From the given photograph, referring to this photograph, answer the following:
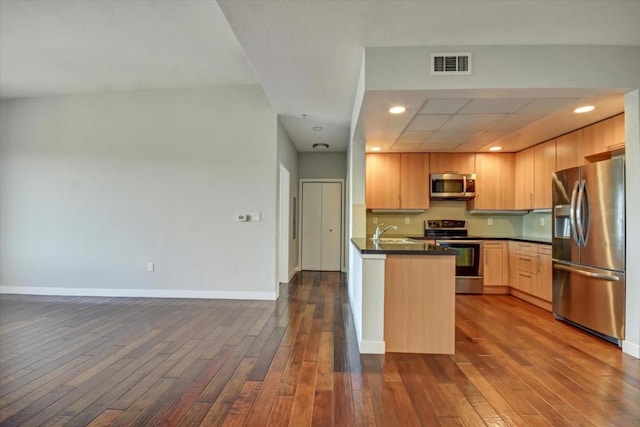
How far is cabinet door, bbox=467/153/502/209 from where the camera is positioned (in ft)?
16.4

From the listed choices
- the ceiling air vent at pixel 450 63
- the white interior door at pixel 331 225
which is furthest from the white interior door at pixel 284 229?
the ceiling air vent at pixel 450 63

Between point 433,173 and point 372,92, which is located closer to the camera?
point 372,92

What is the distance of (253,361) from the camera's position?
2449 millimetres

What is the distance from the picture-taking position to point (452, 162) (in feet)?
16.6

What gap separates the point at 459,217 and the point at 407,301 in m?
3.14

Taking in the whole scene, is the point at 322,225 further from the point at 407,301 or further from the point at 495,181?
the point at 407,301

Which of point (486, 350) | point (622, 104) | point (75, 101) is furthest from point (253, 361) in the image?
point (75, 101)

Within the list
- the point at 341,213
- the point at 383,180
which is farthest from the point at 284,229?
the point at 383,180

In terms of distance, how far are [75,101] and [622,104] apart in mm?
6525

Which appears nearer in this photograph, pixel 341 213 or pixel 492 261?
pixel 492 261

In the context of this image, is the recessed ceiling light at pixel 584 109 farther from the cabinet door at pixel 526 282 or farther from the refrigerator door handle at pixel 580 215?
the cabinet door at pixel 526 282

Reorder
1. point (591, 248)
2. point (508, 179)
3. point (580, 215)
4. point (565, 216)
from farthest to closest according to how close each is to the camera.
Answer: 1. point (508, 179)
2. point (565, 216)
3. point (580, 215)
4. point (591, 248)

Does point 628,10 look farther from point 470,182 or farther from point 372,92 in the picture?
point 470,182

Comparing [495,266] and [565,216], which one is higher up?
[565,216]
